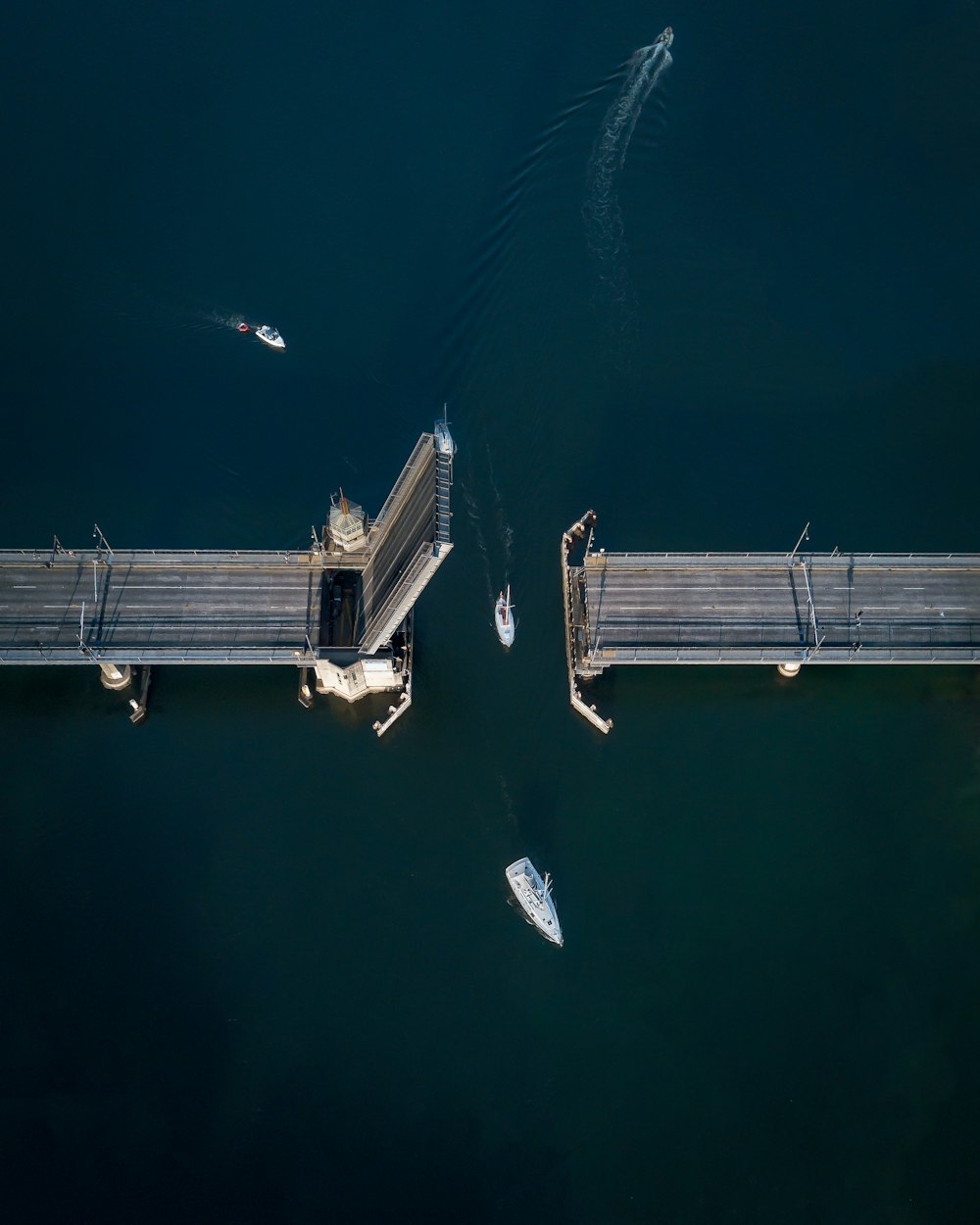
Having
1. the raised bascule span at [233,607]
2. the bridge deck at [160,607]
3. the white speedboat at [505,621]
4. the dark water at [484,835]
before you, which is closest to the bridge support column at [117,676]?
the raised bascule span at [233,607]

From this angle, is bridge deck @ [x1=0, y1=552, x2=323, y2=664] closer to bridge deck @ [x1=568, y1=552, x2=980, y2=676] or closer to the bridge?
the bridge

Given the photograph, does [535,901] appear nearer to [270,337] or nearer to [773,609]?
[773,609]

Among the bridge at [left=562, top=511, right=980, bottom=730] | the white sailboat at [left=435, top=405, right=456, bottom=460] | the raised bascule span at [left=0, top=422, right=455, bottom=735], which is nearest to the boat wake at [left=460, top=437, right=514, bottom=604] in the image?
the bridge at [left=562, top=511, right=980, bottom=730]

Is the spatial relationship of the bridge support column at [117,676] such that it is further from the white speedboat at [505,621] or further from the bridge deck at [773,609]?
the bridge deck at [773,609]

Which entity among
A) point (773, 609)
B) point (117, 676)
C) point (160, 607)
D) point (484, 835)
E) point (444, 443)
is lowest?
point (484, 835)

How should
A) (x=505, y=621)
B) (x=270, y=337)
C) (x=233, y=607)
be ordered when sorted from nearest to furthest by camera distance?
(x=233, y=607) < (x=505, y=621) < (x=270, y=337)

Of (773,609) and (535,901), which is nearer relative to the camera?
(535,901)

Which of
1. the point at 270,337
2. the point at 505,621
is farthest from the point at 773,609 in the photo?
the point at 270,337
